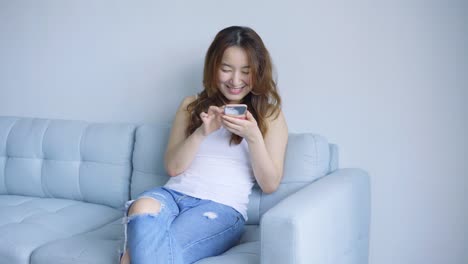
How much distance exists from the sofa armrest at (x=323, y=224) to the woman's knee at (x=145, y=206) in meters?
0.33

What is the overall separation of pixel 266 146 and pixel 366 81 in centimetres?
54

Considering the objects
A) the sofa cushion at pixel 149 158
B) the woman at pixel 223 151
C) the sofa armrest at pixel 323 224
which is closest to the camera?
the sofa armrest at pixel 323 224

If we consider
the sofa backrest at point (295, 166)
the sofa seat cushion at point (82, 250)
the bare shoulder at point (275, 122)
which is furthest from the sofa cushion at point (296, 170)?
the sofa seat cushion at point (82, 250)

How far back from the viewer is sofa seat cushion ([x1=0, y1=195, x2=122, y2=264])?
62.4 inches

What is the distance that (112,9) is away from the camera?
2.36m

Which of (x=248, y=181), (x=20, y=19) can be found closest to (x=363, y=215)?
(x=248, y=181)

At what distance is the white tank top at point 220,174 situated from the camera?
64.4 inches

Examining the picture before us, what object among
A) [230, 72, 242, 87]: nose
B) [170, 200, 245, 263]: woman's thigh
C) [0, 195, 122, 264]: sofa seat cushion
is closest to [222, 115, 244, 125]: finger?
[230, 72, 242, 87]: nose

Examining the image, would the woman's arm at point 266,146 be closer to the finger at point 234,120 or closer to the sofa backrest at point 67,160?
the finger at point 234,120

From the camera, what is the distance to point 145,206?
138 cm

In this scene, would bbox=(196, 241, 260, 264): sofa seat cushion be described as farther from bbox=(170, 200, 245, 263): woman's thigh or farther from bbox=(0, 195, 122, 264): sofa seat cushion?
bbox=(0, 195, 122, 264): sofa seat cushion

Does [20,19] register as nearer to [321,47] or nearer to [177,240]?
[321,47]

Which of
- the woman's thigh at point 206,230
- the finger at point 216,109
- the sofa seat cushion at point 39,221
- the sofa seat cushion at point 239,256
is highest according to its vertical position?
the finger at point 216,109

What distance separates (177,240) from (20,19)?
73.5 inches
